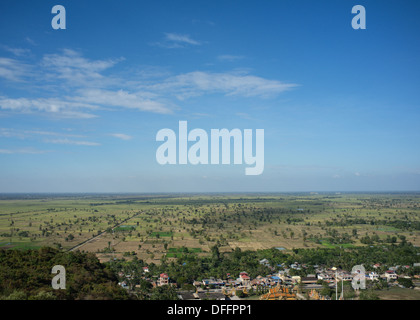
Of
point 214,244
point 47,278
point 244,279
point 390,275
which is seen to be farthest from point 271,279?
point 214,244

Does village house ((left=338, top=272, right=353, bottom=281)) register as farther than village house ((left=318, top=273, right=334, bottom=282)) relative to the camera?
No

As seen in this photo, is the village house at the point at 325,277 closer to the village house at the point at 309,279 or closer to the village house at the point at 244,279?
the village house at the point at 309,279

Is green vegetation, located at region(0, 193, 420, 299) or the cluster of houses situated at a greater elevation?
the cluster of houses

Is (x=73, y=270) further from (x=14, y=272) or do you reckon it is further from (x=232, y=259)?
(x=232, y=259)

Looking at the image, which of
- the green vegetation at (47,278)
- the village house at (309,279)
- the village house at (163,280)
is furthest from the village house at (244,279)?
the green vegetation at (47,278)

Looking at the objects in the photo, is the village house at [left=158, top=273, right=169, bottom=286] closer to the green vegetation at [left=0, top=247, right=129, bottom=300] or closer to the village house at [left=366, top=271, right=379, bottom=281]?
the green vegetation at [left=0, top=247, right=129, bottom=300]

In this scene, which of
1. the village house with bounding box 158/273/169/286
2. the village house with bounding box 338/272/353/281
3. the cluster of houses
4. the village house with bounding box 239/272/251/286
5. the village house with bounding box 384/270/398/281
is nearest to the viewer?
the cluster of houses

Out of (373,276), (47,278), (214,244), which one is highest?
(47,278)

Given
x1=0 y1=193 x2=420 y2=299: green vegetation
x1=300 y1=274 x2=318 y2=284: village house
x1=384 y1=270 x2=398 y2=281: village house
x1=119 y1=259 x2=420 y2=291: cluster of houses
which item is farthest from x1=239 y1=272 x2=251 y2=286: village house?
x1=384 y1=270 x2=398 y2=281: village house

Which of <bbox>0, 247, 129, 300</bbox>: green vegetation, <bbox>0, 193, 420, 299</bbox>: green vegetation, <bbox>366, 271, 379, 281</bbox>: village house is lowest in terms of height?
<bbox>0, 193, 420, 299</bbox>: green vegetation

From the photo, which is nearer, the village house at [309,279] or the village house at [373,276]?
the village house at [309,279]

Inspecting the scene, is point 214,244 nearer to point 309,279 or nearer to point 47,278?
point 309,279
